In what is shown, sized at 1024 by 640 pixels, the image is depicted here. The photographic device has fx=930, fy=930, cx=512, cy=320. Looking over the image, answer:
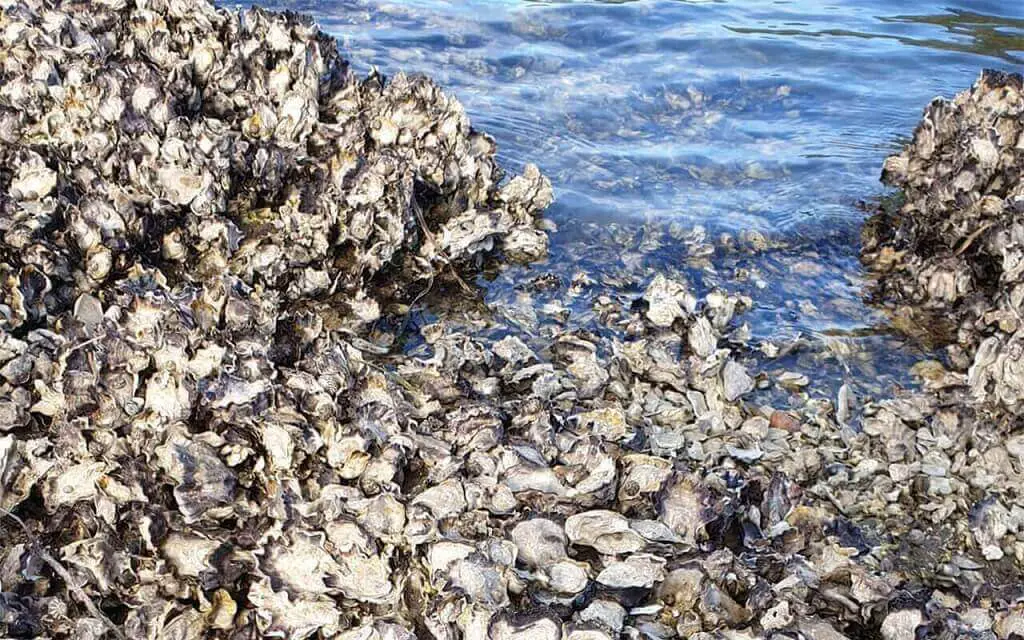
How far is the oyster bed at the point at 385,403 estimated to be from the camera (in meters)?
2.14

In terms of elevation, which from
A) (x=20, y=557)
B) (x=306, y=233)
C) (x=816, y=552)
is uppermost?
(x=306, y=233)

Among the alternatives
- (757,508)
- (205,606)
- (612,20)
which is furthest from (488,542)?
(612,20)

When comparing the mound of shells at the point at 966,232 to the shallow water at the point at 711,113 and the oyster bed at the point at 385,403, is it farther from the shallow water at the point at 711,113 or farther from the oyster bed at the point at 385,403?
the shallow water at the point at 711,113

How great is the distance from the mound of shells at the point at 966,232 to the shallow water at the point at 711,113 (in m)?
0.22

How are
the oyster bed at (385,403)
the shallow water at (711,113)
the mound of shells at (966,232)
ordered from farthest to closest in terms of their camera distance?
the shallow water at (711,113), the mound of shells at (966,232), the oyster bed at (385,403)

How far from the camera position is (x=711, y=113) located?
6.86 metres

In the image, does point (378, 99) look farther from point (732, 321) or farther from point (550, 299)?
point (732, 321)

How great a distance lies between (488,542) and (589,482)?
423 millimetres

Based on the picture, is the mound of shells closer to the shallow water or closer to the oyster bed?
the oyster bed


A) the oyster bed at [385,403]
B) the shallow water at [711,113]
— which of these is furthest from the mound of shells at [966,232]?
the shallow water at [711,113]

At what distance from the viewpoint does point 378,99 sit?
466 centimetres

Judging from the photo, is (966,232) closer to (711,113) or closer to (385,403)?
(711,113)

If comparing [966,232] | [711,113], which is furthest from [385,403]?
[711,113]

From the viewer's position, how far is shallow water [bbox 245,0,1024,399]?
4582 mm
